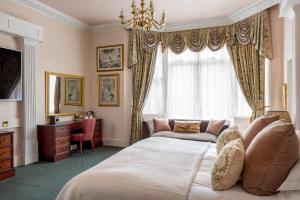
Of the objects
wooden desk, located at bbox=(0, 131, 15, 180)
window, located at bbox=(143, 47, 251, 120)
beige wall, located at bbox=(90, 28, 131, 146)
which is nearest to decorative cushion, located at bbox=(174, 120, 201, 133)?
window, located at bbox=(143, 47, 251, 120)

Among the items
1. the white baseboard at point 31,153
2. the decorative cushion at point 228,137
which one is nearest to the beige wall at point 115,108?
the white baseboard at point 31,153

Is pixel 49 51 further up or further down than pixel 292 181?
further up

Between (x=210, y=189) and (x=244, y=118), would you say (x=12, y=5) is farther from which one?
(x=244, y=118)

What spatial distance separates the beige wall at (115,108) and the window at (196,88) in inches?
23.4

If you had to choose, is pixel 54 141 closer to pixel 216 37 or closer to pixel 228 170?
pixel 228 170

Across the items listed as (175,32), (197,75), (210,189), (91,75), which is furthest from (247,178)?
(91,75)

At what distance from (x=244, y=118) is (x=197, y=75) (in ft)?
4.89

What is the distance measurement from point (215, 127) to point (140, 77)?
215 cm

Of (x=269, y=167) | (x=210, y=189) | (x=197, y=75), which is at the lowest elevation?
(x=210, y=189)

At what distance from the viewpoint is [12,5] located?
393 centimetres

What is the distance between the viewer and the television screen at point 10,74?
3705mm

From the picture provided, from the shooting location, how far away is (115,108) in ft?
18.5

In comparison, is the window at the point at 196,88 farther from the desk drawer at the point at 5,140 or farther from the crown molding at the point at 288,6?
the desk drawer at the point at 5,140

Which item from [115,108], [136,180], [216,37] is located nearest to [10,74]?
[115,108]
